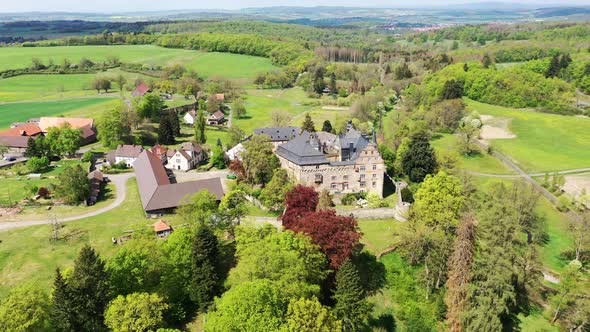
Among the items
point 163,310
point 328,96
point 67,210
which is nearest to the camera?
point 163,310

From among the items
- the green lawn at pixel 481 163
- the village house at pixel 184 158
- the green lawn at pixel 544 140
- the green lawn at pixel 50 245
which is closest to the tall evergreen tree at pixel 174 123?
the village house at pixel 184 158

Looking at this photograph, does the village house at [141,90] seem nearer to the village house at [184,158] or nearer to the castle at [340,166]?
the village house at [184,158]

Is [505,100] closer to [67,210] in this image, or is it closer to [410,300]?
[410,300]

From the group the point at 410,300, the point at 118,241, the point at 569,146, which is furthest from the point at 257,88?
the point at 410,300

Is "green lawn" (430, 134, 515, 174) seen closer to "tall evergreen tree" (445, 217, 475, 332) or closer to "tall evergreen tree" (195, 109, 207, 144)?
"tall evergreen tree" (445, 217, 475, 332)

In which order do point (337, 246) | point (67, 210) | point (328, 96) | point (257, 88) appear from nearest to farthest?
1. point (337, 246)
2. point (67, 210)
3. point (328, 96)
4. point (257, 88)
